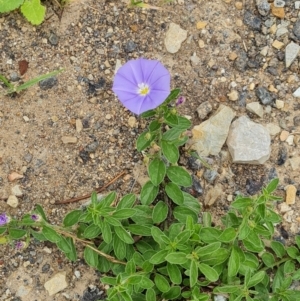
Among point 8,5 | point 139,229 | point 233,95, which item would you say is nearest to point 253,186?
point 233,95

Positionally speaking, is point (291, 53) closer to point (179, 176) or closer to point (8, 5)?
point (179, 176)

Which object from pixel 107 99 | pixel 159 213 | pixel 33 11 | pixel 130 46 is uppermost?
pixel 33 11

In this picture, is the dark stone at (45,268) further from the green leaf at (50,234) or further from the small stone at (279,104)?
the small stone at (279,104)

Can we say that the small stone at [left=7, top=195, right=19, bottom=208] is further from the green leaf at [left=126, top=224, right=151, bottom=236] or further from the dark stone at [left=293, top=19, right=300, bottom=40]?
the dark stone at [left=293, top=19, right=300, bottom=40]

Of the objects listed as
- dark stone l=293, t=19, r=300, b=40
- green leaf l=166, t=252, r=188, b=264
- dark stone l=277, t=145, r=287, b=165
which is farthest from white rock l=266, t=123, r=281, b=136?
green leaf l=166, t=252, r=188, b=264

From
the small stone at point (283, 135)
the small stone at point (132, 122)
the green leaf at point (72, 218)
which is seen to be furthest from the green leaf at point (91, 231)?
the small stone at point (283, 135)

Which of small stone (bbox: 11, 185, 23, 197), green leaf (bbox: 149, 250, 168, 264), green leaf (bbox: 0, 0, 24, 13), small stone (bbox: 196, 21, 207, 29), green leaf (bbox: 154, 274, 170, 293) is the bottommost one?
green leaf (bbox: 154, 274, 170, 293)
